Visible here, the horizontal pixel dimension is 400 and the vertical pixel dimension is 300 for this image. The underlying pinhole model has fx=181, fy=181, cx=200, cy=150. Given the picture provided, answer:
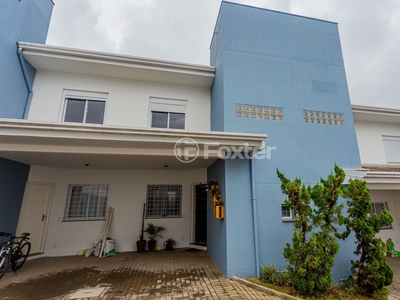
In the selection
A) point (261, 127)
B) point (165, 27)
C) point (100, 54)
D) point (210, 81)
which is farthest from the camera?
point (165, 27)

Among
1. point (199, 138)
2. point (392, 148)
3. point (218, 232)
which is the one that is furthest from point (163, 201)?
point (392, 148)

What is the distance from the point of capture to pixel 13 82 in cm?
572

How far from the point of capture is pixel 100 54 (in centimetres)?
631

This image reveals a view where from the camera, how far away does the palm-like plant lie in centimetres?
759

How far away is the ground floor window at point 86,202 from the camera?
7.47 metres

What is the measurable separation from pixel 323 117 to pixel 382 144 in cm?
497

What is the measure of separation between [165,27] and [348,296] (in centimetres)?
1799

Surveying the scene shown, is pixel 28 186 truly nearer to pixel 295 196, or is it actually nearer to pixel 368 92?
pixel 295 196

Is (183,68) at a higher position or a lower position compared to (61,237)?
higher

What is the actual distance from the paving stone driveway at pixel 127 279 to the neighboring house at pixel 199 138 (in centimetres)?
64

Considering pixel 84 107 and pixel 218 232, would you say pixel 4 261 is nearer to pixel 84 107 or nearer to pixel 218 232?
pixel 84 107

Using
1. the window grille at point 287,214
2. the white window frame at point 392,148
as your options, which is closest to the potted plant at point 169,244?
the window grille at point 287,214

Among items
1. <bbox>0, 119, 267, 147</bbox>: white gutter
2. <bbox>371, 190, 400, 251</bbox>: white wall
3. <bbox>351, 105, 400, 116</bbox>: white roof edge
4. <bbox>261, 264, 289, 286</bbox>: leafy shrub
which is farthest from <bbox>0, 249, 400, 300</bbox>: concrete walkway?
<bbox>351, 105, 400, 116</bbox>: white roof edge

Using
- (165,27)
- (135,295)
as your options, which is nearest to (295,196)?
(135,295)
